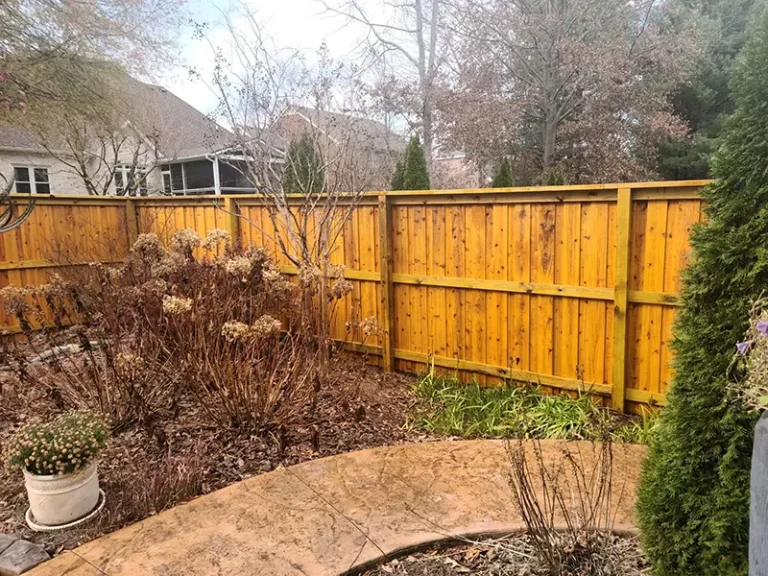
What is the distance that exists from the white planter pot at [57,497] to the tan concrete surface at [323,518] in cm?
36

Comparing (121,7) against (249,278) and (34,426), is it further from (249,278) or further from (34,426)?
(34,426)

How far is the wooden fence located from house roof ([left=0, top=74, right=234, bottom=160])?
251 inches

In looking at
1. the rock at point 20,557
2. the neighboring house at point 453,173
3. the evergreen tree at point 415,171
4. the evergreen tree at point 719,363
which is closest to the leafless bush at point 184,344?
the rock at point 20,557

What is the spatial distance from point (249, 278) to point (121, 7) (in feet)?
24.3

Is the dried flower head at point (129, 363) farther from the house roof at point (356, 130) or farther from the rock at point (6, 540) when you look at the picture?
the house roof at point (356, 130)

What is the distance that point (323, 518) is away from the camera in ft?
7.82

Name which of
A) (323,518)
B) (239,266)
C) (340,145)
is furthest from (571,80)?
(323,518)

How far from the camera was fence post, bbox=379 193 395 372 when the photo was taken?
15.5 ft

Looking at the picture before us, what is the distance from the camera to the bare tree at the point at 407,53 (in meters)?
13.5

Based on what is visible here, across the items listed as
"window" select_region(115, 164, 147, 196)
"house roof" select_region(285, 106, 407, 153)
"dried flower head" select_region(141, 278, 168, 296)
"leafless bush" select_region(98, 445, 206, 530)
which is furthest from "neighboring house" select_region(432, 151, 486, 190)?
"leafless bush" select_region(98, 445, 206, 530)

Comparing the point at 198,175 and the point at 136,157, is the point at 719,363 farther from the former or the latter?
the point at 198,175

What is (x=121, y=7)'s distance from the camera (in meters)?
9.05

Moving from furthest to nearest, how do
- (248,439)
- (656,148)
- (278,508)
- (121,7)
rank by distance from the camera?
1. (656,148)
2. (121,7)
3. (248,439)
4. (278,508)

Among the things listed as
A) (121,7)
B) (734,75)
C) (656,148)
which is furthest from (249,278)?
(656,148)
